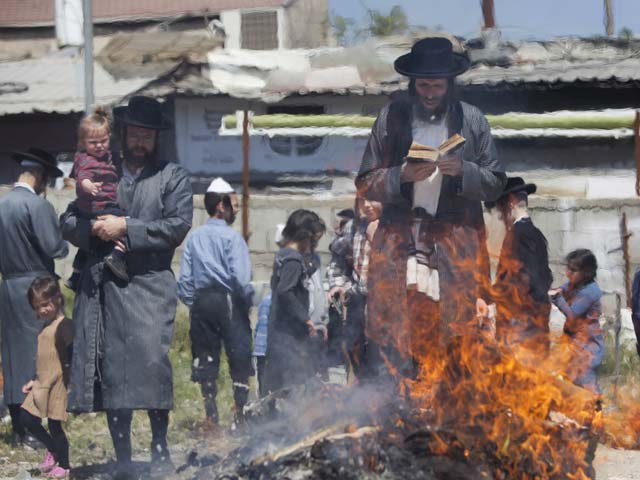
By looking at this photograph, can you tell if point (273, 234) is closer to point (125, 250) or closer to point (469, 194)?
point (125, 250)

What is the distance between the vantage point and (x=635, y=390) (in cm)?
959

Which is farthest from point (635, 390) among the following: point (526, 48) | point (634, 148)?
point (526, 48)

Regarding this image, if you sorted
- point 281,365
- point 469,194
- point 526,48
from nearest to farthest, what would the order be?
point 469,194, point 281,365, point 526,48

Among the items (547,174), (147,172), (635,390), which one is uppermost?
(147,172)

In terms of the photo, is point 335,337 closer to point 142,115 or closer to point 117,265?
point 117,265

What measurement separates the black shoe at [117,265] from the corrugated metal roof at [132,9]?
21.0 m

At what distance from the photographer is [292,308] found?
8.64 meters

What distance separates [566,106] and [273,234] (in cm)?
397

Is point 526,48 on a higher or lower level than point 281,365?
higher

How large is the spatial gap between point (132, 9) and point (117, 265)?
2275 cm

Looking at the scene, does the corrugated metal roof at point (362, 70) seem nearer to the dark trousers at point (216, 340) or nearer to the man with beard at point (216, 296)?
the man with beard at point (216, 296)

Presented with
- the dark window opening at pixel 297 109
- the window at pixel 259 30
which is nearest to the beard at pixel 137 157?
the dark window opening at pixel 297 109

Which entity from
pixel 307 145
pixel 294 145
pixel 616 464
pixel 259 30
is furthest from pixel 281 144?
pixel 259 30

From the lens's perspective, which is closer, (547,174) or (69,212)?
(69,212)
